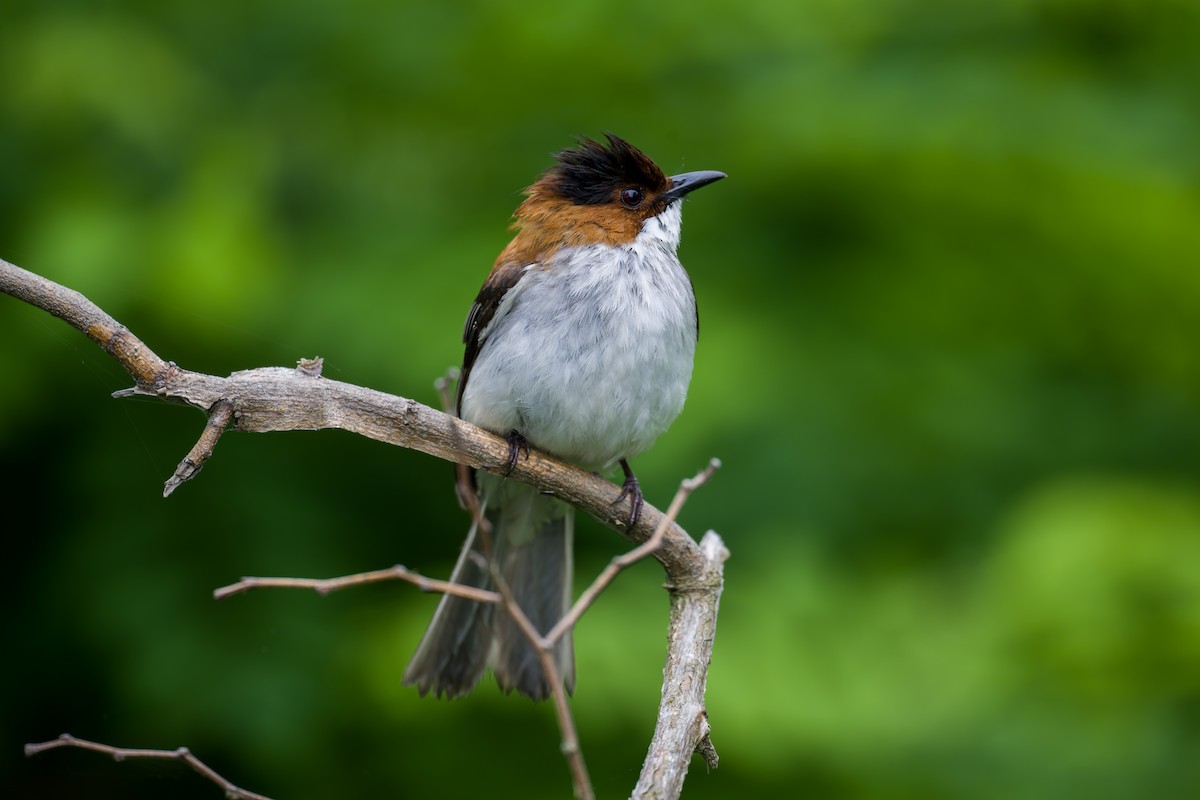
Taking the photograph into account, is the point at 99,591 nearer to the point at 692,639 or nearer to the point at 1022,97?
the point at 692,639

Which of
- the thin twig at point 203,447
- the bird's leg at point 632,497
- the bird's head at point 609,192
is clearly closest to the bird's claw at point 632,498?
the bird's leg at point 632,497

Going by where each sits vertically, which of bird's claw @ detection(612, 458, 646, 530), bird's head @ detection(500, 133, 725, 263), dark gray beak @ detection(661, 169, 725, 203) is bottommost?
bird's claw @ detection(612, 458, 646, 530)

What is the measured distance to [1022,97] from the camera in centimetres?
483

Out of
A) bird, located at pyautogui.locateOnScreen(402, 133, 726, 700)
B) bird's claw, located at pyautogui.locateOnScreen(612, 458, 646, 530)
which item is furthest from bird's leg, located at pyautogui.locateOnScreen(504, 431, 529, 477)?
bird's claw, located at pyautogui.locateOnScreen(612, 458, 646, 530)

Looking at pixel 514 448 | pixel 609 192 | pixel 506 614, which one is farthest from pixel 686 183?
pixel 506 614

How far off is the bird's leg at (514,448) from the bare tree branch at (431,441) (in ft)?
0.05

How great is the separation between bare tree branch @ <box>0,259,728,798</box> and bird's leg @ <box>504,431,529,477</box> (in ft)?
0.05

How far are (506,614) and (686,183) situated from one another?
5.68ft

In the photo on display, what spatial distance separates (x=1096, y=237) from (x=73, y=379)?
3.89 m

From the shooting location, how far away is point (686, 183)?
451 cm

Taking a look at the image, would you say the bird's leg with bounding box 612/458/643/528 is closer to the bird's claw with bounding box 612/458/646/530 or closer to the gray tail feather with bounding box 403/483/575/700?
the bird's claw with bounding box 612/458/646/530

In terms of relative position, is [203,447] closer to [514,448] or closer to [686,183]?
[514,448]

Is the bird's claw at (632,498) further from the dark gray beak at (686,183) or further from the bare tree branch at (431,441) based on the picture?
the dark gray beak at (686,183)

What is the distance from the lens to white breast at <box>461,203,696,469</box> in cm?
396
